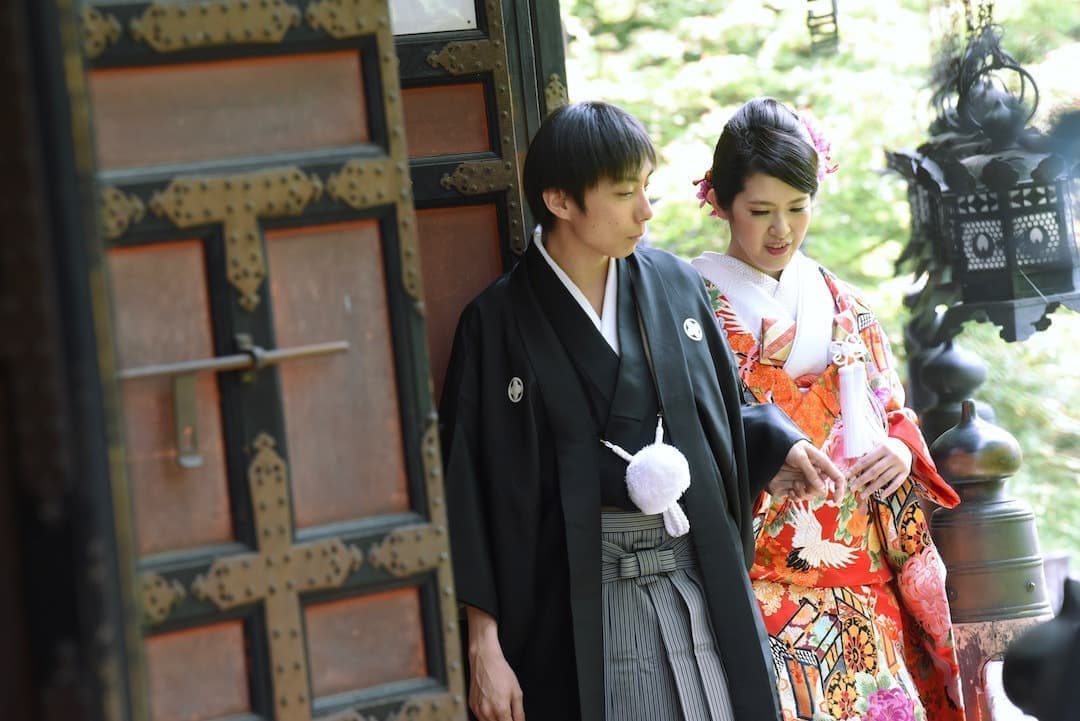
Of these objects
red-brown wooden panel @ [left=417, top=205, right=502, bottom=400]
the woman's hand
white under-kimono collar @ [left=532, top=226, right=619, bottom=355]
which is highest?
red-brown wooden panel @ [left=417, top=205, right=502, bottom=400]

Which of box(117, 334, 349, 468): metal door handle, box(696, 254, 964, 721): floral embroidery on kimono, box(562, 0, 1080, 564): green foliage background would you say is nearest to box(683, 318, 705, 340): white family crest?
box(696, 254, 964, 721): floral embroidery on kimono

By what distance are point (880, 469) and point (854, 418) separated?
150 mm

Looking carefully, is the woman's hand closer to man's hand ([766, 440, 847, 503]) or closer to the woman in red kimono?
the woman in red kimono

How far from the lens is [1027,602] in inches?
180

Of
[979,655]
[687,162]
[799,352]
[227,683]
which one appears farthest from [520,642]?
[687,162]

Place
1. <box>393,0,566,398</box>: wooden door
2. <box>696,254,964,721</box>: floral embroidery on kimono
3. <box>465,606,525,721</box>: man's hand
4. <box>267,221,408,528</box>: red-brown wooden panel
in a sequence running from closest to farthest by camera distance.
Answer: <box>267,221,408,528</box>: red-brown wooden panel, <box>465,606,525,721</box>: man's hand, <box>696,254,964,721</box>: floral embroidery on kimono, <box>393,0,566,398</box>: wooden door

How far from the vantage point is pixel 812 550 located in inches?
147

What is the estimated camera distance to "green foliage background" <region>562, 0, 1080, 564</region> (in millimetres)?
9508

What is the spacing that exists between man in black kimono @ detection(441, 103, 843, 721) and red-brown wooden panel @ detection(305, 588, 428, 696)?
15.5 inches

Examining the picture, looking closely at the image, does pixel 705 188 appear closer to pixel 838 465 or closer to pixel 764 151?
pixel 764 151

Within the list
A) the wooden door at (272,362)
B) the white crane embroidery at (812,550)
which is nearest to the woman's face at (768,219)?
the white crane embroidery at (812,550)

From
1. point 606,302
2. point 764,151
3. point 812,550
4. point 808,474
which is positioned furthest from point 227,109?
point 812,550

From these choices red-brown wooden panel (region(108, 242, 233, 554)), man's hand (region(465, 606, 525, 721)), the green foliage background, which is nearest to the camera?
red-brown wooden panel (region(108, 242, 233, 554))

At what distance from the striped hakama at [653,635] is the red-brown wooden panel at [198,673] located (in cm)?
92
